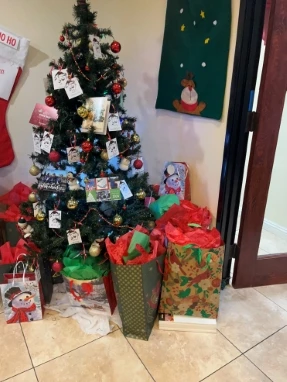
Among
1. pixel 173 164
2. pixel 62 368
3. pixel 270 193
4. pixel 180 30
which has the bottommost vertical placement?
pixel 62 368

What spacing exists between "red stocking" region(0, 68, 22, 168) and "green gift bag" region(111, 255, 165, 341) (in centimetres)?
125

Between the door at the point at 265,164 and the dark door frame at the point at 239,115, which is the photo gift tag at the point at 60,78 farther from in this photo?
the door at the point at 265,164

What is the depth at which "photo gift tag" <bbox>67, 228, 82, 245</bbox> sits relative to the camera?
1.45 metres

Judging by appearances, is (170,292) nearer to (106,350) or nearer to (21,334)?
(106,350)

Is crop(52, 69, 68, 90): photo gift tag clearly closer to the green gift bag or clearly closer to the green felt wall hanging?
the green felt wall hanging

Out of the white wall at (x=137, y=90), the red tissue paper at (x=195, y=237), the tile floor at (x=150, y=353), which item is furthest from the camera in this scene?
the white wall at (x=137, y=90)

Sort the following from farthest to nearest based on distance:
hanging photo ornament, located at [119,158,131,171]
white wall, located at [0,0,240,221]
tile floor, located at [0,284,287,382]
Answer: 1. white wall, located at [0,0,240,221]
2. hanging photo ornament, located at [119,158,131,171]
3. tile floor, located at [0,284,287,382]

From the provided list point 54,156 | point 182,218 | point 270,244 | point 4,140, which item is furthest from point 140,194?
point 4,140

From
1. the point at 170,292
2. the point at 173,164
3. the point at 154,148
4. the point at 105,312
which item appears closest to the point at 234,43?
the point at 173,164

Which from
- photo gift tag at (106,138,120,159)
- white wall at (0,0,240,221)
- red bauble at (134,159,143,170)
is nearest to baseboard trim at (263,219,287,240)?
white wall at (0,0,240,221)

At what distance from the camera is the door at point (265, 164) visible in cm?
129

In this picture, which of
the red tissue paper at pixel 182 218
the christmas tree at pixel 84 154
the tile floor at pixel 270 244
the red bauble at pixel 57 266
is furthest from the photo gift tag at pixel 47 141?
the tile floor at pixel 270 244

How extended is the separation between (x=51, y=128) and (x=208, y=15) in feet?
3.31

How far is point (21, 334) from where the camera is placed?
58.1 inches
